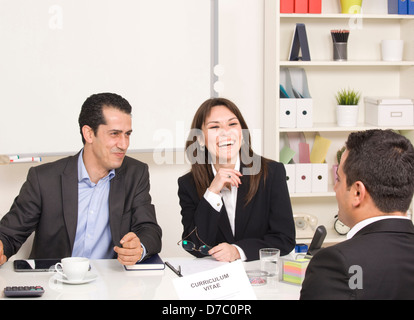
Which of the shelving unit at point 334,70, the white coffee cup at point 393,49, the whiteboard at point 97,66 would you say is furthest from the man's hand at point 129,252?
the white coffee cup at point 393,49

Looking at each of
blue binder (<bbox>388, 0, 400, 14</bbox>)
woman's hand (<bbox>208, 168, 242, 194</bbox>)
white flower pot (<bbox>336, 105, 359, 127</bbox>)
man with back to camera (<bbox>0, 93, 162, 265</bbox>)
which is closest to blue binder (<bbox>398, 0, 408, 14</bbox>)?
blue binder (<bbox>388, 0, 400, 14</bbox>)

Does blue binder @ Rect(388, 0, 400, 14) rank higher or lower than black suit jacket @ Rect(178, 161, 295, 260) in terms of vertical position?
higher

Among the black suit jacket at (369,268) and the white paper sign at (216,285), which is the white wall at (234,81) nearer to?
the white paper sign at (216,285)

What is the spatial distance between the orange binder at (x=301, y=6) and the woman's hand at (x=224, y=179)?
1.60 meters

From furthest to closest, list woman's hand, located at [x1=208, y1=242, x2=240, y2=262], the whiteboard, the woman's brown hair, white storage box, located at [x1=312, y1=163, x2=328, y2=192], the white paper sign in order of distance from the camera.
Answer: white storage box, located at [x1=312, y1=163, x2=328, y2=192] < the whiteboard < the woman's brown hair < woman's hand, located at [x1=208, y1=242, x2=240, y2=262] < the white paper sign

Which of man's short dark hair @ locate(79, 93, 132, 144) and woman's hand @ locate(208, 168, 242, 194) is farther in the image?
man's short dark hair @ locate(79, 93, 132, 144)

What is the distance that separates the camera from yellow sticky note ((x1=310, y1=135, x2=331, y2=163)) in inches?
152

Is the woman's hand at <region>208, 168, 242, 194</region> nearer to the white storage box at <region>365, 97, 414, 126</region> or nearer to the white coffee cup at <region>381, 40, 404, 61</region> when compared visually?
the white storage box at <region>365, 97, 414, 126</region>

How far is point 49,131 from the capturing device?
3.51m

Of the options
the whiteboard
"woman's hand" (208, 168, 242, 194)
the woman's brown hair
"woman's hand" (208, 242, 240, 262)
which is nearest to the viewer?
"woman's hand" (208, 242, 240, 262)

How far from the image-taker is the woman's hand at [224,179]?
2471 millimetres

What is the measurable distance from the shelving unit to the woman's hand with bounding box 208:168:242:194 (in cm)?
129

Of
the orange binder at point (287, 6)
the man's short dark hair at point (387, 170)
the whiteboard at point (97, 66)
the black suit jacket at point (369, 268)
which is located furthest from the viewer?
the orange binder at point (287, 6)
